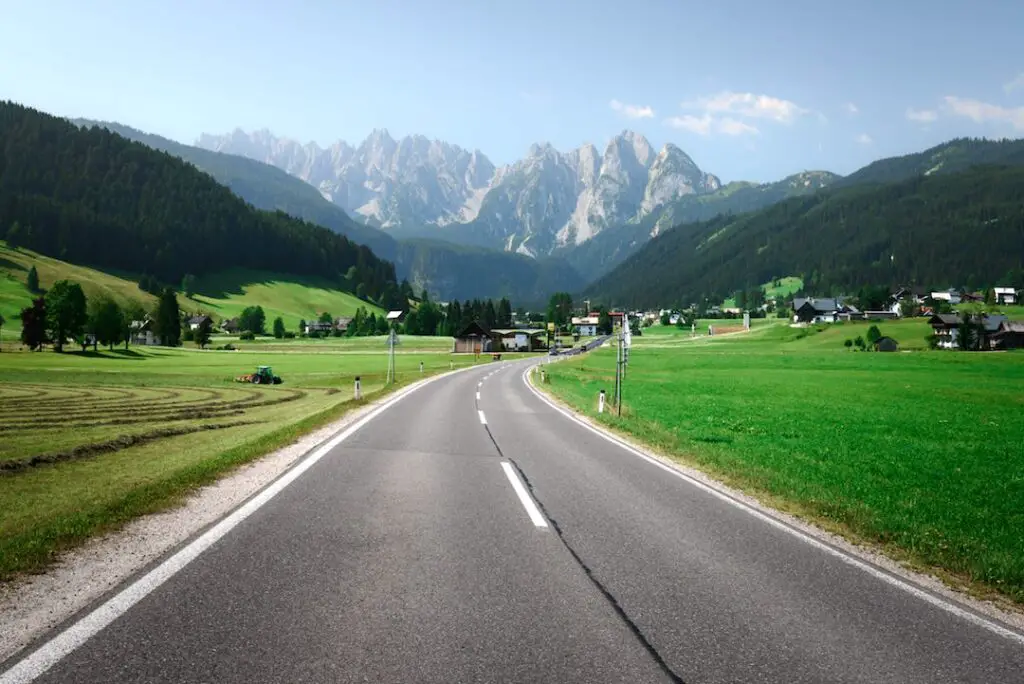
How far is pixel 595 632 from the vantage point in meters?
5.01

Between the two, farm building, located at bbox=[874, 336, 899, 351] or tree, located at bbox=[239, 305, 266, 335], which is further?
tree, located at bbox=[239, 305, 266, 335]

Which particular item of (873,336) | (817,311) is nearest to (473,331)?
(873,336)

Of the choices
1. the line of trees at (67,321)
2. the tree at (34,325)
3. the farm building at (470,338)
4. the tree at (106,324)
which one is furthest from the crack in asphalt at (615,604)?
the farm building at (470,338)

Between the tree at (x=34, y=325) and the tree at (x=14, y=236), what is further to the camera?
the tree at (x=14, y=236)

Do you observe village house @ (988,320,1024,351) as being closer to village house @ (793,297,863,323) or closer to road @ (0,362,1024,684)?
village house @ (793,297,863,323)

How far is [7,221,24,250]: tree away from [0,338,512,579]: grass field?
184m

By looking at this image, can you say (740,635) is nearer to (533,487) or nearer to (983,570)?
(983,570)

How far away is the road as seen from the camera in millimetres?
4398

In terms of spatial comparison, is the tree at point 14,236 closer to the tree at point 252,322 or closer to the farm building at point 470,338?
the tree at point 252,322

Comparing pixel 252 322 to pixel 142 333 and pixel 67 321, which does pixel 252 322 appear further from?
pixel 67 321

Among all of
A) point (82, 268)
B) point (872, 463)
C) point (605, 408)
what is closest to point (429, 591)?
point (872, 463)

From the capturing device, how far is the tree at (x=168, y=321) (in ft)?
431

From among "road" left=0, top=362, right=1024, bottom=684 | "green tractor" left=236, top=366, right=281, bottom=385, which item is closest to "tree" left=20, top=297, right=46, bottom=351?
"green tractor" left=236, top=366, right=281, bottom=385

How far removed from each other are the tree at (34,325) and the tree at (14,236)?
5162 inches
